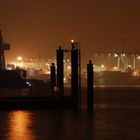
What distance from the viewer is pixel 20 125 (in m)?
22.6

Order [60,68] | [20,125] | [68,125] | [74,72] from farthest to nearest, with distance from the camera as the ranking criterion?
[60,68], [74,72], [68,125], [20,125]

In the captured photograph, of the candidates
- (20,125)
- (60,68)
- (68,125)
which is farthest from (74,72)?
(20,125)

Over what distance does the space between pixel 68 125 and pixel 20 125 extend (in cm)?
170

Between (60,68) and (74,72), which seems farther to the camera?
(60,68)

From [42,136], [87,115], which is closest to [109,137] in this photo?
[42,136]

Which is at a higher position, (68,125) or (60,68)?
(60,68)

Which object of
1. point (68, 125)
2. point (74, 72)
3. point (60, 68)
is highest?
point (60, 68)

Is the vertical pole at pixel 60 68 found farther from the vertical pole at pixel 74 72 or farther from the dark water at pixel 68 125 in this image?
the dark water at pixel 68 125

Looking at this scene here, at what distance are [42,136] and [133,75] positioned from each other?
5567 inches

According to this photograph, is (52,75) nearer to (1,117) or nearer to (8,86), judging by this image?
(8,86)

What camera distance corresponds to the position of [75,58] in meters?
30.1

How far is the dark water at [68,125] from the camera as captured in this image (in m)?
19.6

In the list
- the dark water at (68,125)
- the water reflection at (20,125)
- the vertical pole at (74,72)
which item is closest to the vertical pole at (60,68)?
the vertical pole at (74,72)

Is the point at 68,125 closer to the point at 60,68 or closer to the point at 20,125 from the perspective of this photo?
the point at 20,125
